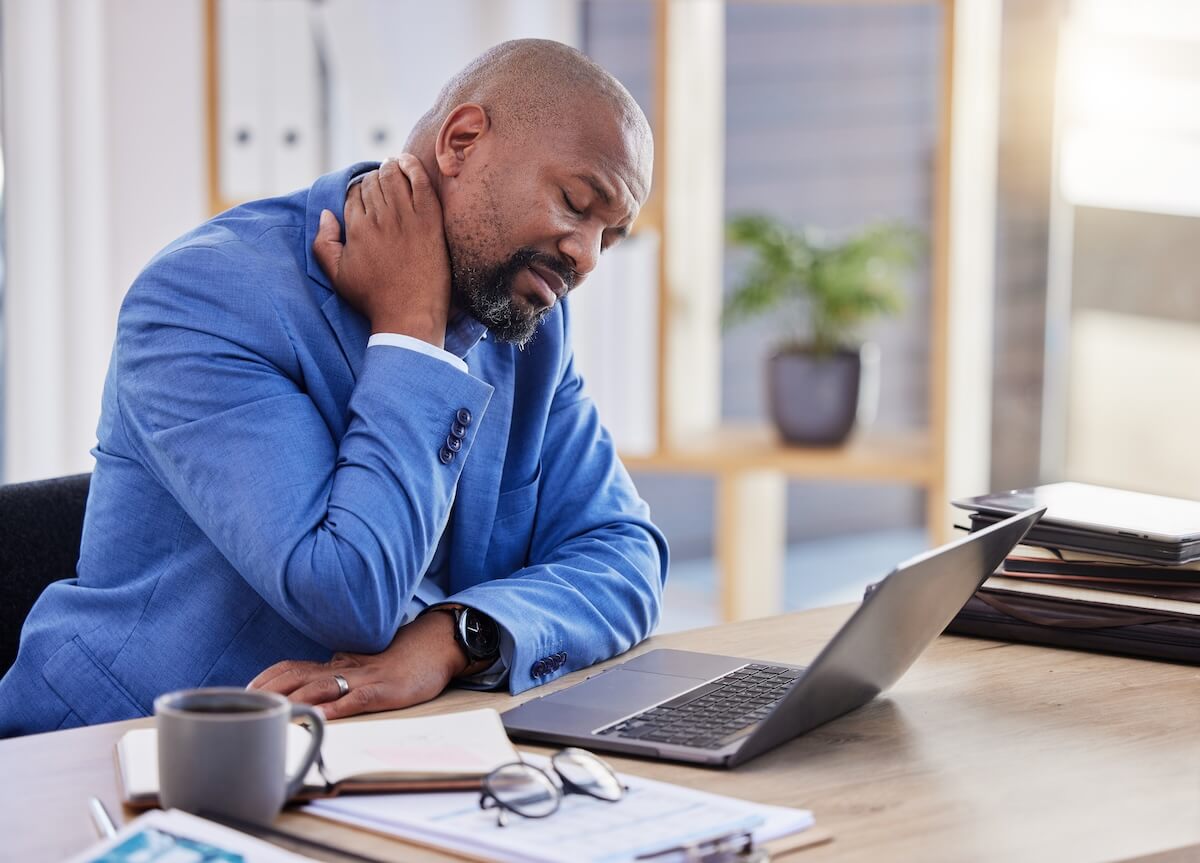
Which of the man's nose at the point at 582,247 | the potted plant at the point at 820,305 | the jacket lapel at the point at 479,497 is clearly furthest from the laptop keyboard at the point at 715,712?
the potted plant at the point at 820,305

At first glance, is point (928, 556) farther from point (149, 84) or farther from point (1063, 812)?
point (149, 84)

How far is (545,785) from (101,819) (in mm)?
274

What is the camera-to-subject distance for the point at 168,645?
1.29 meters

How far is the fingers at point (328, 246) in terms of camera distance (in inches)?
54.5

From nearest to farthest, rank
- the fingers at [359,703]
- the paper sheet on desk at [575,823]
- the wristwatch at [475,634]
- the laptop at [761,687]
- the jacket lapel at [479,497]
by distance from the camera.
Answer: the paper sheet on desk at [575,823], the laptop at [761,687], the fingers at [359,703], the wristwatch at [475,634], the jacket lapel at [479,497]

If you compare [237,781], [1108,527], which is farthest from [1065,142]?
[237,781]

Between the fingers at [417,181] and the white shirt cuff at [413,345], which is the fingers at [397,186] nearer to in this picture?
the fingers at [417,181]

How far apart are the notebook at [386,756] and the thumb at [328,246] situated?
1.69 ft

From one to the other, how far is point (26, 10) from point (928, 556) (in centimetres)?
268

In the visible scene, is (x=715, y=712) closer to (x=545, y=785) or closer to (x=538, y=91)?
(x=545, y=785)

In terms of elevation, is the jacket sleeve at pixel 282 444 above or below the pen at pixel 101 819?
above

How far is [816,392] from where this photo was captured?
3174mm

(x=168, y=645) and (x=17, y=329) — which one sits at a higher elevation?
(x=17, y=329)

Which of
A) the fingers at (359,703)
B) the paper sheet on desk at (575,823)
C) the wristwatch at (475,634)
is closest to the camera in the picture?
the paper sheet on desk at (575,823)
